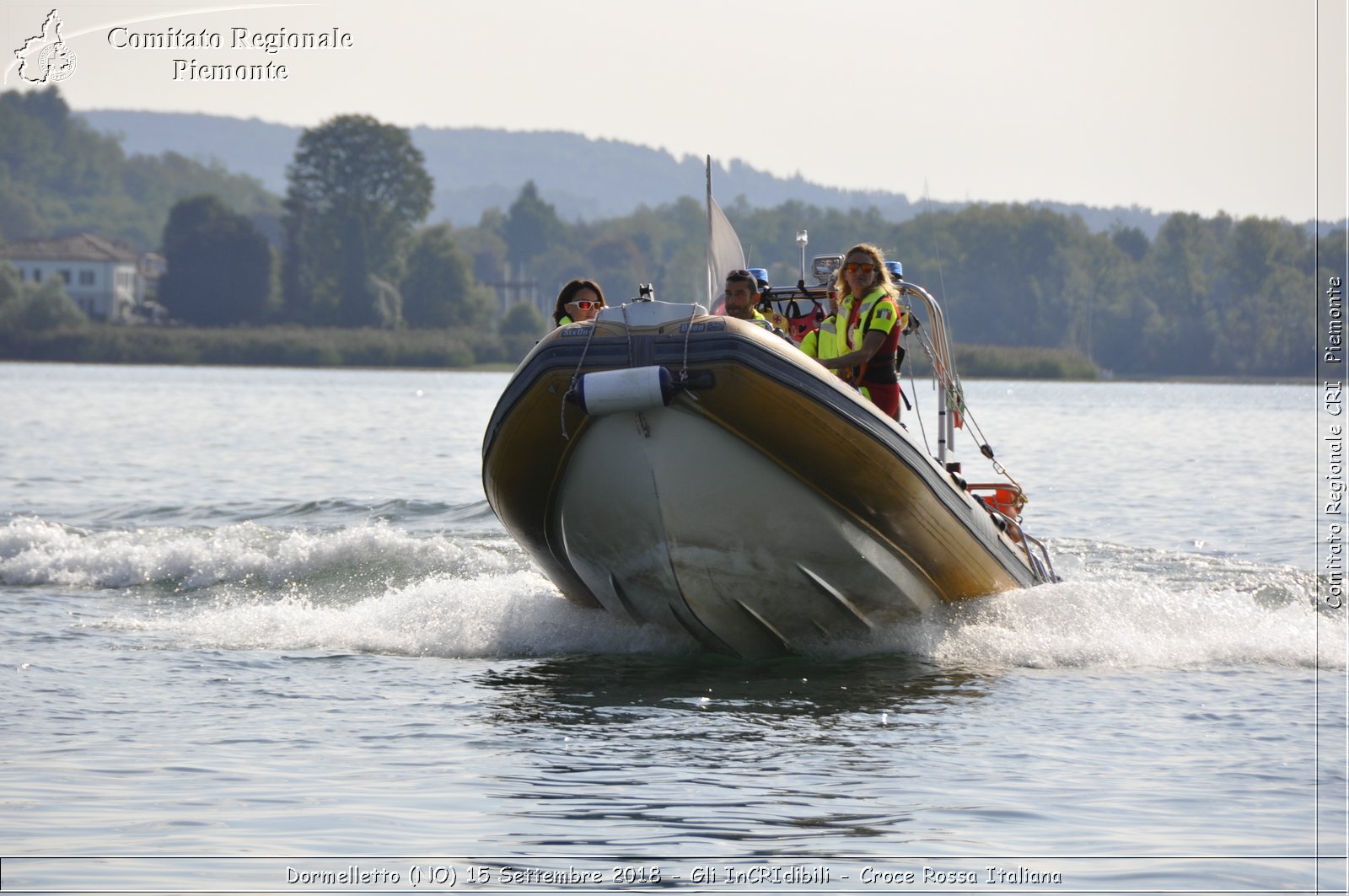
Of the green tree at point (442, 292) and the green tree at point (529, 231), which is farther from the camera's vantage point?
the green tree at point (529, 231)

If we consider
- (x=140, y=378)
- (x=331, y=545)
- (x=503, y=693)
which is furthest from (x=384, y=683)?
(x=140, y=378)

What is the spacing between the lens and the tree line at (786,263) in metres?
70.0

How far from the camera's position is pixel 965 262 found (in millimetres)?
74062

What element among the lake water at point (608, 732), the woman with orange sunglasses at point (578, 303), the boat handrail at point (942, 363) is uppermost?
the woman with orange sunglasses at point (578, 303)

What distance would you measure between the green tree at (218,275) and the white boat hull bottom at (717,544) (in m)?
83.4

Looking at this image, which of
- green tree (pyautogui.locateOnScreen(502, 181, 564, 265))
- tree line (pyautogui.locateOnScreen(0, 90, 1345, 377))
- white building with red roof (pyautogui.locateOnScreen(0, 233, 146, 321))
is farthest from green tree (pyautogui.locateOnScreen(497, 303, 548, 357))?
green tree (pyautogui.locateOnScreen(502, 181, 564, 265))

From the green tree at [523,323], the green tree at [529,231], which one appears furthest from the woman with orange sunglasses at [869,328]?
the green tree at [529,231]

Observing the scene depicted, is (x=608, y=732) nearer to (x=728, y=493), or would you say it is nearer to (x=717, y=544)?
(x=717, y=544)

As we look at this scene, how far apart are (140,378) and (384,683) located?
155 ft

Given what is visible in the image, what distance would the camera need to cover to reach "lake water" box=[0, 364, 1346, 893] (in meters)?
5.36

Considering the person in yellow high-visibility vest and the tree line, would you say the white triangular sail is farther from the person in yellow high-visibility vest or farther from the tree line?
the tree line

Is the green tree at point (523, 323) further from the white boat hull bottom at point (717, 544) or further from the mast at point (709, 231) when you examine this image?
the white boat hull bottom at point (717, 544)

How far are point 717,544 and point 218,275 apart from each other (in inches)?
3403

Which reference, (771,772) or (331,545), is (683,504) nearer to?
(771,772)
